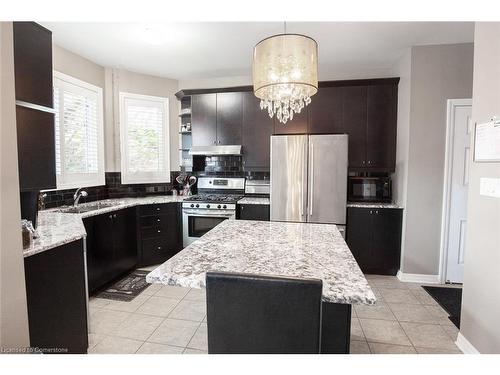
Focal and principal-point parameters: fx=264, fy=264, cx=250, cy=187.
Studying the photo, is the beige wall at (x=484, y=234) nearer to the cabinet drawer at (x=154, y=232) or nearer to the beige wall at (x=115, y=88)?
the cabinet drawer at (x=154, y=232)

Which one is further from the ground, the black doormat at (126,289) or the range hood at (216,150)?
the range hood at (216,150)

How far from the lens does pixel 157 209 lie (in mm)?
3490

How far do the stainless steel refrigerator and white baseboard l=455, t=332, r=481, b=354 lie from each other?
1469 millimetres

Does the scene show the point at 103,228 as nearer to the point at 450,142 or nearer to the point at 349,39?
the point at 349,39

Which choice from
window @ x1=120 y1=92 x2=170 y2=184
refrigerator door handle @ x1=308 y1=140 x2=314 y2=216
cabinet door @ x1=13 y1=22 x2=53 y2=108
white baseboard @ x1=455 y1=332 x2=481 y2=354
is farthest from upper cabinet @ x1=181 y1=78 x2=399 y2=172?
cabinet door @ x1=13 y1=22 x2=53 y2=108

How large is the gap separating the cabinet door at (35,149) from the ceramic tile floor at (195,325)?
4.25 feet

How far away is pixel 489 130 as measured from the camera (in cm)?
173

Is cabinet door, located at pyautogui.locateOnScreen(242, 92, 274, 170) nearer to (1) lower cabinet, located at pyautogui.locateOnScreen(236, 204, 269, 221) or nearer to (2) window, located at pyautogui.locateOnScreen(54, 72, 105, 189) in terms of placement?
(1) lower cabinet, located at pyautogui.locateOnScreen(236, 204, 269, 221)

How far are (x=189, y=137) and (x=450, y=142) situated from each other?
3371mm

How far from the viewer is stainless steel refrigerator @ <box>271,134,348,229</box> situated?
315 cm

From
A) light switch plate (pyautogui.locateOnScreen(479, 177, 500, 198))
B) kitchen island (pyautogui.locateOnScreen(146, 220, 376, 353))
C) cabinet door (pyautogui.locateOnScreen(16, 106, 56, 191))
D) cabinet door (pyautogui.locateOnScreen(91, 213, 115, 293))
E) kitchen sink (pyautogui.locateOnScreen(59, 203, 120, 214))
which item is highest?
cabinet door (pyautogui.locateOnScreen(16, 106, 56, 191))

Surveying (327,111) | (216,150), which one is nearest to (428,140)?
(327,111)

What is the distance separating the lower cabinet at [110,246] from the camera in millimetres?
2658

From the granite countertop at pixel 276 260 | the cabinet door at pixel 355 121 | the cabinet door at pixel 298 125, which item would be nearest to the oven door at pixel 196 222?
the cabinet door at pixel 298 125
